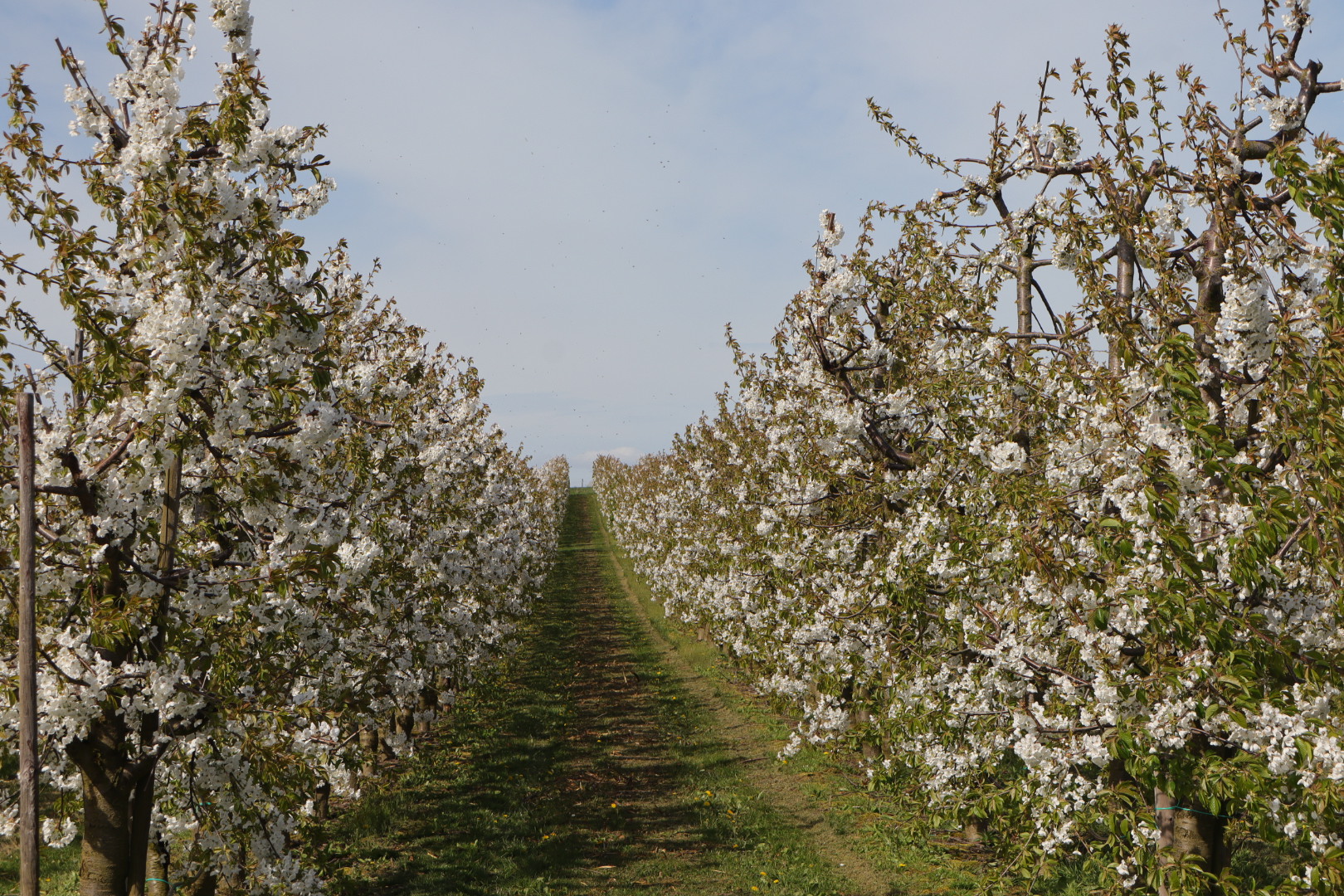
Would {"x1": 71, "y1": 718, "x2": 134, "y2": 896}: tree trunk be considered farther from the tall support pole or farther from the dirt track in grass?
the tall support pole

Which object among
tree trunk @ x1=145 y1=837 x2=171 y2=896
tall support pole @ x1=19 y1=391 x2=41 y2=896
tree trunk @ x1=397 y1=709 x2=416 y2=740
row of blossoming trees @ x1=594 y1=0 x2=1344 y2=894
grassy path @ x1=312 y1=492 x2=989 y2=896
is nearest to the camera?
tall support pole @ x1=19 y1=391 x2=41 y2=896

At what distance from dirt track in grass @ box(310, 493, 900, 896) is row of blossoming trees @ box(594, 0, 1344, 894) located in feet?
8.67

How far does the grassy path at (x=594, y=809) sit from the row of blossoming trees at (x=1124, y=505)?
261 centimetres

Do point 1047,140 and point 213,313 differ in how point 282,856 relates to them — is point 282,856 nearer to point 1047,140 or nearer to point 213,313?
point 213,313

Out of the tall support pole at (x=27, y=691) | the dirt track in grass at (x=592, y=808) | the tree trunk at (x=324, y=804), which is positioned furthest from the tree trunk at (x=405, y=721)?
the tall support pole at (x=27, y=691)

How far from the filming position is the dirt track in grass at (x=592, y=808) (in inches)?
436

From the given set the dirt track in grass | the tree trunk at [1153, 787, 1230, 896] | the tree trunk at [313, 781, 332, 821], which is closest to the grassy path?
the dirt track in grass

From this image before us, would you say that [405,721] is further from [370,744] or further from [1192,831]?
[1192,831]

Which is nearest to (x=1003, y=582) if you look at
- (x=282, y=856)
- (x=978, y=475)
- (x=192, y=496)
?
(x=978, y=475)

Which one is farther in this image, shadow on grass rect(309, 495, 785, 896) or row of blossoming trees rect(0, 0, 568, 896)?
shadow on grass rect(309, 495, 785, 896)

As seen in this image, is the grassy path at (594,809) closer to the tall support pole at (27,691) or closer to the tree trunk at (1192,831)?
the tall support pole at (27,691)

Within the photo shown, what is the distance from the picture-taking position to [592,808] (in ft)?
46.0

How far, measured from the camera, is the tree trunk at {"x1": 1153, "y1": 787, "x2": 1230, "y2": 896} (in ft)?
21.0

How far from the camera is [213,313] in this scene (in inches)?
229
